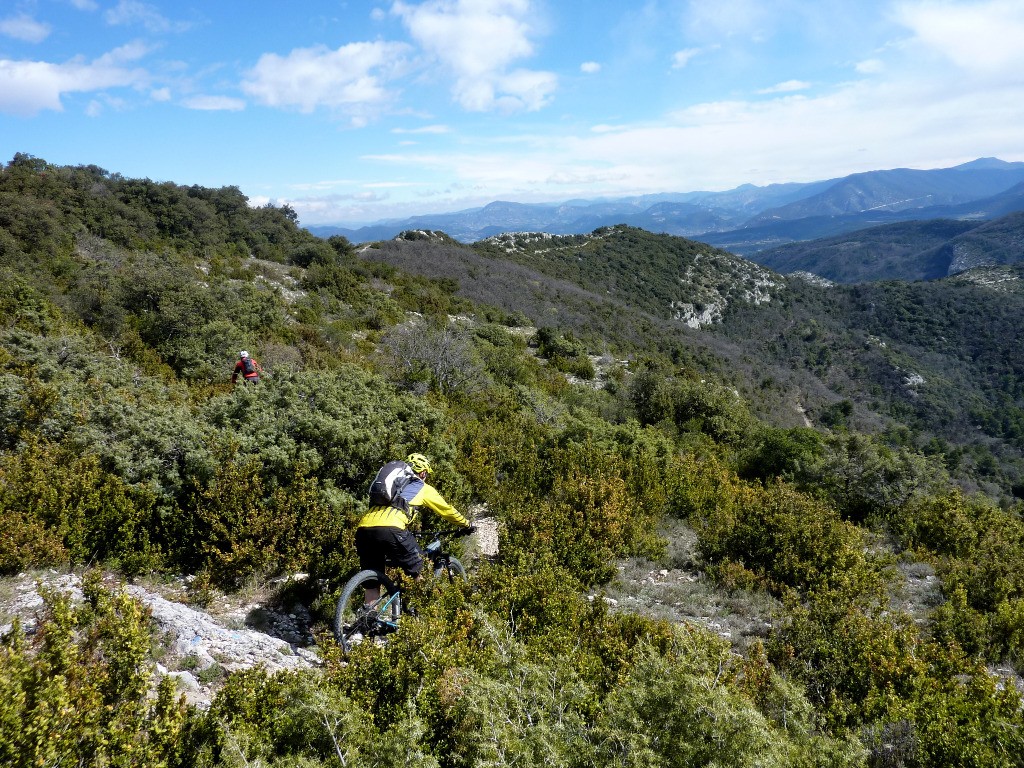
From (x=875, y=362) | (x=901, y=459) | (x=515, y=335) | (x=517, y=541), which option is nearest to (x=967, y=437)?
(x=875, y=362)

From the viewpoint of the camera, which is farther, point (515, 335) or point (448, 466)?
point (515, 335)

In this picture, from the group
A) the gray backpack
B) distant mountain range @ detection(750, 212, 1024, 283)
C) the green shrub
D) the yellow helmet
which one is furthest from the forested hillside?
distant mountain range @ detection(750, 212, 1024, 283)

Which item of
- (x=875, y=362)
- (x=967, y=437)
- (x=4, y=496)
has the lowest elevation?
(x=967, y=437)

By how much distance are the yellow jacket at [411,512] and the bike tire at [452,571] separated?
43 centimetres

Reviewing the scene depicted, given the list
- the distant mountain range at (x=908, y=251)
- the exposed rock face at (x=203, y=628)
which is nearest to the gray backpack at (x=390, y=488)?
the exposed rock face at (x=203, y=628)

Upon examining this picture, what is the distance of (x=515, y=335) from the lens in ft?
77.2

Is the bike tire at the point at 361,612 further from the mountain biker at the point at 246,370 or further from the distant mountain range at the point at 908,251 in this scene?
the distant mountain range at the point at 908,251

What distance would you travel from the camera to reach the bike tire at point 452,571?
464cm

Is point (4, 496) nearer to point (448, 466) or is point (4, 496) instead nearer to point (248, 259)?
point (448, 466)

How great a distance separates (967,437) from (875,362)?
1155 cm

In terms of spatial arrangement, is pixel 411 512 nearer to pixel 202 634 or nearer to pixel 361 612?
pixel 361 612

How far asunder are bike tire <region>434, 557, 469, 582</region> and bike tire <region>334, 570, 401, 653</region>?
0.50 meters

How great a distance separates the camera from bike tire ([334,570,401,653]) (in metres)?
3.81

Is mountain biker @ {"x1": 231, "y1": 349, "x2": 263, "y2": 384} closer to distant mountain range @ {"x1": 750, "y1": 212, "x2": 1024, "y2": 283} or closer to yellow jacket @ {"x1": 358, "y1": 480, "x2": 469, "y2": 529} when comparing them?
yellow jacket @ {"x1": 358, "y1": 480, "x2": 469, "y2": 529}
